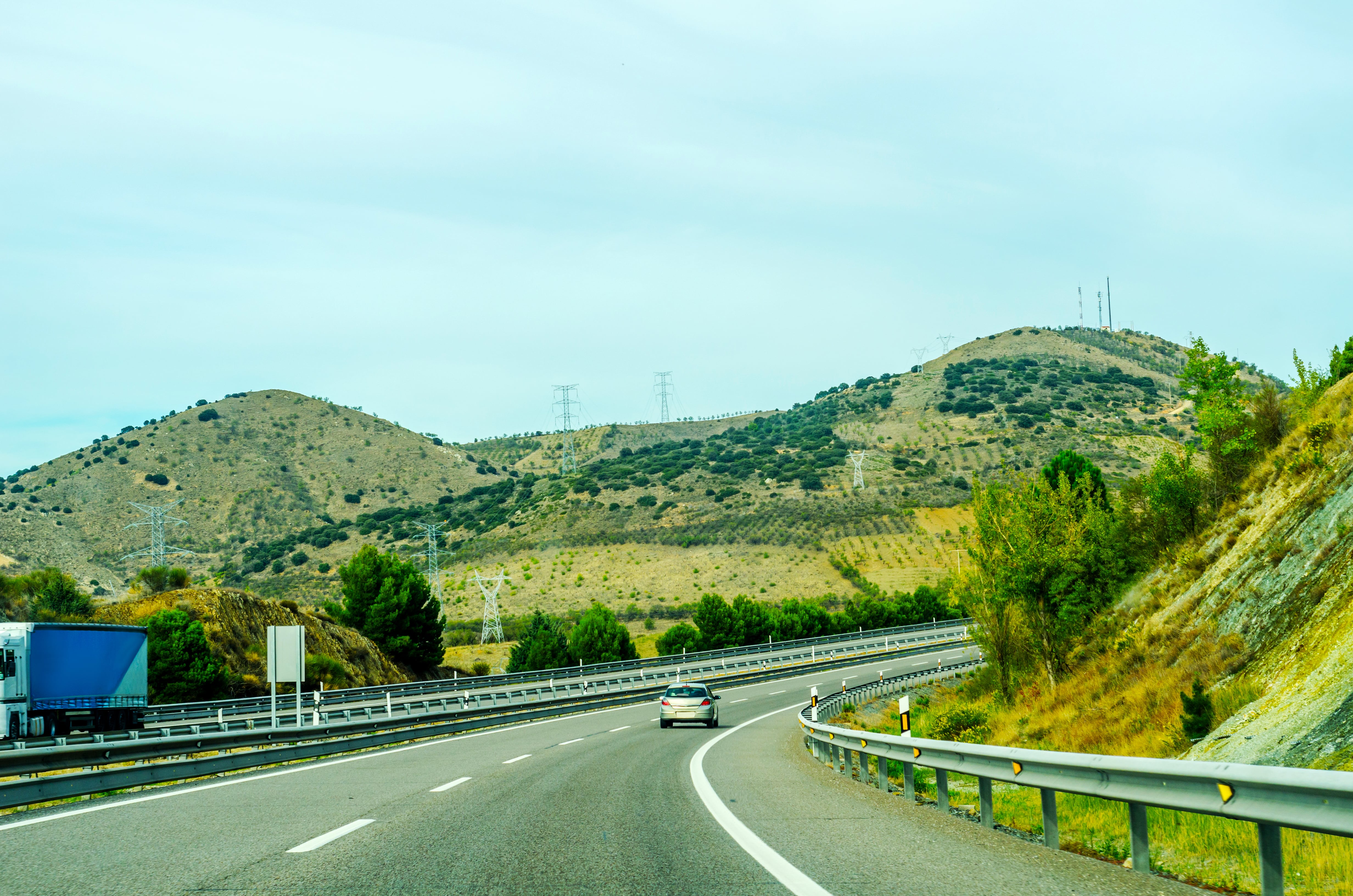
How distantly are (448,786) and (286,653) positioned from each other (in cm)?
1458

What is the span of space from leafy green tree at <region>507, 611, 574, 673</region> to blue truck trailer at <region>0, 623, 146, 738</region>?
37.0 meters

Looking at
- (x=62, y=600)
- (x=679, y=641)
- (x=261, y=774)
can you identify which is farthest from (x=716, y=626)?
(x=261, y=774)

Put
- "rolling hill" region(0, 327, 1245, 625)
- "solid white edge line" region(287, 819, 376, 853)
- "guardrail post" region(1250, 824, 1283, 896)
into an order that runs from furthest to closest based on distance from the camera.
Result: 1. "rolling hill" region(0, 327, 1245, 625)
2. "solid white edge line" region(287, 819, 376, 853)
3. "guardrail post" region(1250, 824, 1283, 896)

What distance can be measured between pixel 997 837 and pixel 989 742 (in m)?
19.7

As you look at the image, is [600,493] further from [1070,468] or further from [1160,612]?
[1160,612]

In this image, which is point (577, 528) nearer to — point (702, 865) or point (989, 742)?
point (989, 742)

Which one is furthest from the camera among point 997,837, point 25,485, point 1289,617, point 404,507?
point 404,507

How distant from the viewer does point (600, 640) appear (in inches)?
2744

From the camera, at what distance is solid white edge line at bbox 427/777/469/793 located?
13109mm

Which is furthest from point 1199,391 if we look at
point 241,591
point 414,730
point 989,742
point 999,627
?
point 241,591

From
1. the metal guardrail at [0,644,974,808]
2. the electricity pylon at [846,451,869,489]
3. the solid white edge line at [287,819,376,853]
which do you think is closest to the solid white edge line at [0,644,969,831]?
the metal guardrail at [0,644,974,808]

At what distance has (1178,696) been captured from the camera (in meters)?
20.9

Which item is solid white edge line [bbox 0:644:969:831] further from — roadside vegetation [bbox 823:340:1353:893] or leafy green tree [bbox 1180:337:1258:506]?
leafy green tree [bbox 1180:337:1258:506]

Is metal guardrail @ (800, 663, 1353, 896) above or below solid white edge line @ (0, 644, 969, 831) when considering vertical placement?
above
